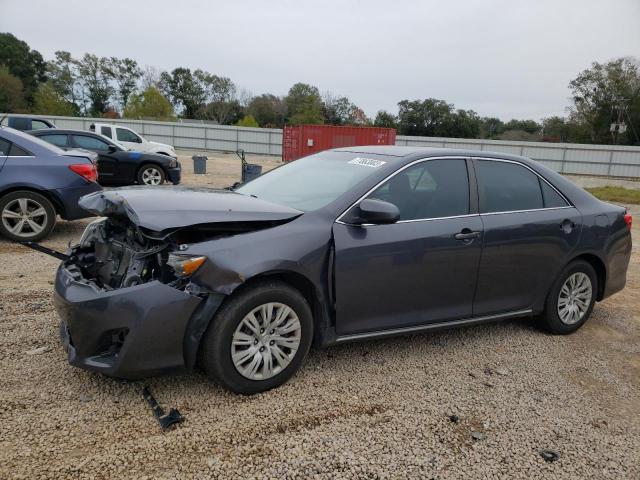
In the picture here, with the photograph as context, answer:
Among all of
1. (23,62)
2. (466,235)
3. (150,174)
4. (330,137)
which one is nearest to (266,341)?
(466,235)

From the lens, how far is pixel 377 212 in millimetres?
3189

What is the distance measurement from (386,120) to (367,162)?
225 ft

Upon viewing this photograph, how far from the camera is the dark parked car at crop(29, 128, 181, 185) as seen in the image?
38.1ft

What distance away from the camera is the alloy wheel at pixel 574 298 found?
4383mm

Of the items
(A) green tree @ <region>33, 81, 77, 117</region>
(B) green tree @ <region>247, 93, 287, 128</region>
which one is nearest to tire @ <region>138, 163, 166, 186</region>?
(A) green tree @ <region>33, 81, 77, 117</region>

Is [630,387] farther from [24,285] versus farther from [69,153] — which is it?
[69,153]

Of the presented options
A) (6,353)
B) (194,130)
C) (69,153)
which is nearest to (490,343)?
(6,353)

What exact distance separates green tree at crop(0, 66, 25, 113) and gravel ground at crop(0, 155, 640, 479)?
2547 inches

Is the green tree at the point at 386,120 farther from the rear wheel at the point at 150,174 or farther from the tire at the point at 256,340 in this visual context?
the tire at the point at 256,340

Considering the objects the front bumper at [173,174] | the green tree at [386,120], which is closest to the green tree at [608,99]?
the green tree at [386,120]

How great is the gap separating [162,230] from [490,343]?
9.40 feet

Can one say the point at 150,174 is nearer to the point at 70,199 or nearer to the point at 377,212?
the point at 70,199

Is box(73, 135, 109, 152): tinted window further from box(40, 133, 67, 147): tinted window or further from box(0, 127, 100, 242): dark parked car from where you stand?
box(0, 127, 100, 242): dark parked car

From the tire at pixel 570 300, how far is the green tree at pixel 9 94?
6539 centimetres
